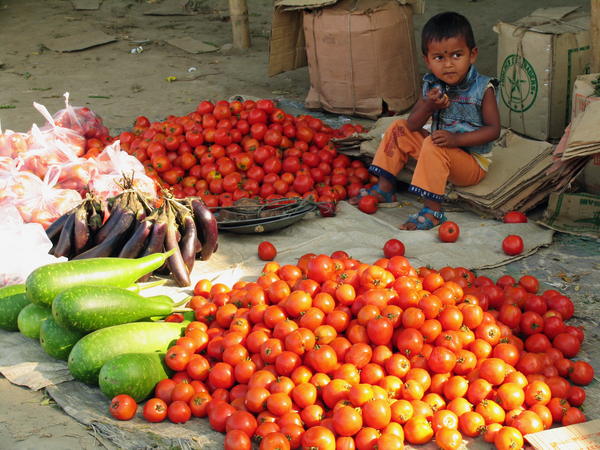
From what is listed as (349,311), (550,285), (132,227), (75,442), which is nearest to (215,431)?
(75,442)

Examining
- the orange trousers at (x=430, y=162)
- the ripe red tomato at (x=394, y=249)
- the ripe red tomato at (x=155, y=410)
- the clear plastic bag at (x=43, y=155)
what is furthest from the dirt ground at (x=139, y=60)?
Result: the ripe red tomato at (x=155, y=410)

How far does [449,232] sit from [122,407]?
2.22m

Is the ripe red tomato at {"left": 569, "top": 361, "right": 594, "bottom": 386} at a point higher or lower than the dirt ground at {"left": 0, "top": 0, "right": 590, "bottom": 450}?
lower

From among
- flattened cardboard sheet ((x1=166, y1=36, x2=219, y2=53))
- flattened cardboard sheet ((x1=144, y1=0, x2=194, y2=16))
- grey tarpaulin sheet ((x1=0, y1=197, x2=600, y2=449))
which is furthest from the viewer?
flattened cardboard sheet ((x1=144, y1=0, x2=194, y2=16))

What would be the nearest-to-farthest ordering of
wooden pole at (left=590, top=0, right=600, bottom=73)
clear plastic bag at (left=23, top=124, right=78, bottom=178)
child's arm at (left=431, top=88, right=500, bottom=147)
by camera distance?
child's arm at (left=431, top=88, right=500, bottom=147), wooden pole at (left=590, top=0, right=600, bottom=73), clear plastic bag at (left=23, top=124, right=78, bottom=178)

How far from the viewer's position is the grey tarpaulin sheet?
6.64 ft

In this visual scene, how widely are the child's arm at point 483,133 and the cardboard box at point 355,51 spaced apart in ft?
6.54

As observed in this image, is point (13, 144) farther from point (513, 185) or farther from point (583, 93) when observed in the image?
point (583, 93)

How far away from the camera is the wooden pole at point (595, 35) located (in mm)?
3588

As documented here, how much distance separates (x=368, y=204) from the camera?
155 inches

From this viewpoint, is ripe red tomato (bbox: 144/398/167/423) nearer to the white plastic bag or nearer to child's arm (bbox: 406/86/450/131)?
the white plastic bag

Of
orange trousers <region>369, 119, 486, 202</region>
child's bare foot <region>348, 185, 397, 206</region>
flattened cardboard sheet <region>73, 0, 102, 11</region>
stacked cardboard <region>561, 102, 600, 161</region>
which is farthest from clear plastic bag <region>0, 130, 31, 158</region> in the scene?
flattened cardboard sheet <region>73, 0, 102, 11</region>

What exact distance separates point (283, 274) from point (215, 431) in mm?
899

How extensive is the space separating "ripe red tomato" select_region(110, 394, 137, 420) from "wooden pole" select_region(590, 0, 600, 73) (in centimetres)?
368
